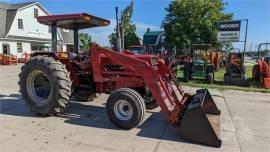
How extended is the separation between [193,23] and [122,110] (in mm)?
24071

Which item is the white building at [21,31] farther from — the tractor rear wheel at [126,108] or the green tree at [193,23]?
the tractor rear wheel at [126,108]

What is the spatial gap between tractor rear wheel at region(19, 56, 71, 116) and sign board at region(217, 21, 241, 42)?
11.6 m

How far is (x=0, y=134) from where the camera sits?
451 centimetres

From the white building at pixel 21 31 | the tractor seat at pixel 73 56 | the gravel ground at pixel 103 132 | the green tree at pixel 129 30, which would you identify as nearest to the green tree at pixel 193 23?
the white building at pixel 21 31

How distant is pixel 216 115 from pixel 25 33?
1157 inches

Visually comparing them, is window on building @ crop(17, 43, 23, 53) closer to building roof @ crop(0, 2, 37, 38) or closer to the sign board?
building roof @ crop(0, 2, 37, 38)

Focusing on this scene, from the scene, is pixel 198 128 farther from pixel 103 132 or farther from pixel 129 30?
pixel 129 30

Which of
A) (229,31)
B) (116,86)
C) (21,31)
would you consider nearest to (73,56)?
(116,86)


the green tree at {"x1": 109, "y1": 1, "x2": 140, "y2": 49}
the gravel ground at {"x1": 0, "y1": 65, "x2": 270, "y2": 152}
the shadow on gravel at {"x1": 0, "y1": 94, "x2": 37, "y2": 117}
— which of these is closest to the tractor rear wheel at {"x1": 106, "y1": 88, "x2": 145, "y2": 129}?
the gravel ground at {"x1": 0, "y1": 65, "x2": 270, "y2": 152}

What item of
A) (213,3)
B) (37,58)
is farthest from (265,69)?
(213,3)

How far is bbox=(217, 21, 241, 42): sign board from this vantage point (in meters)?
14.2

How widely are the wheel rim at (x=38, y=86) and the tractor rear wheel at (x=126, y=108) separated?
75.6 inches

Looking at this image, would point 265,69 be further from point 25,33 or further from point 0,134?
point 25,33

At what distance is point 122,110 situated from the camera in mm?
4914
